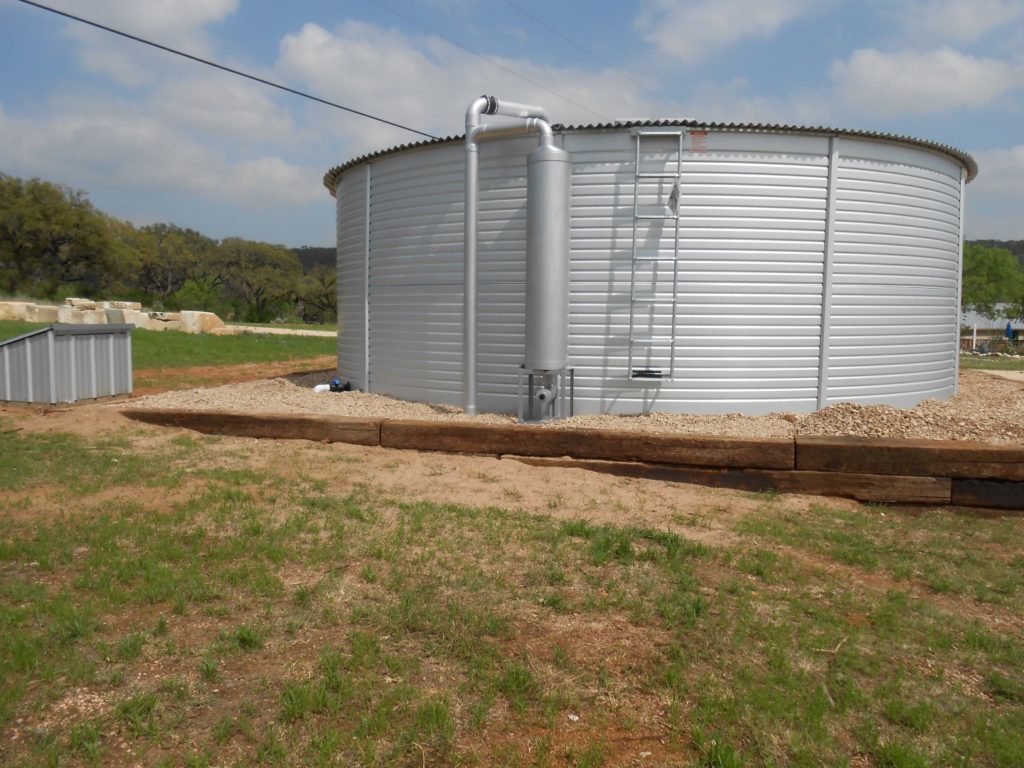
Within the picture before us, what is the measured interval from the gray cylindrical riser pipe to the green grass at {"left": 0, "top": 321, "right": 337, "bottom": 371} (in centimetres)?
1482


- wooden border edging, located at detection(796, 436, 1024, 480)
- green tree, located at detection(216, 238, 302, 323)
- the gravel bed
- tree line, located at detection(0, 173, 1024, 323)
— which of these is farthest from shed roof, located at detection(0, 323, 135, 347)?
green tree, located at detection(216, 238, 302, 323)

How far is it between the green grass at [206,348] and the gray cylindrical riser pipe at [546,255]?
14818mm

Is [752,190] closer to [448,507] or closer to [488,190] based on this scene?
[488,190]

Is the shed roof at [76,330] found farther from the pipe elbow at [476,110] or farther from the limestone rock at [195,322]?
the limestone rock at [195,322]

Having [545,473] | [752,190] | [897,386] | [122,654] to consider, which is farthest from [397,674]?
[897,386]

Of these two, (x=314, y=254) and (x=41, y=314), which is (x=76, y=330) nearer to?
(x=41, y=314)

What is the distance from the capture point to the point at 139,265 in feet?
237

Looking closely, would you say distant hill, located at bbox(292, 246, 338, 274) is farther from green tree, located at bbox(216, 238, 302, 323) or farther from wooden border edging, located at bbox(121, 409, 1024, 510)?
wooden border edging, located at bbox(121, 409, 1024, 510)

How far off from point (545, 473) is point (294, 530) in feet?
10.1

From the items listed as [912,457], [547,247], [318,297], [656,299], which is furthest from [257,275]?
[912,457]

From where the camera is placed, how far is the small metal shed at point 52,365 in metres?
12.8

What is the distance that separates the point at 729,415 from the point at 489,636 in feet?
26.3

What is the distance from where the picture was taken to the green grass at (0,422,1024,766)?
3680mm

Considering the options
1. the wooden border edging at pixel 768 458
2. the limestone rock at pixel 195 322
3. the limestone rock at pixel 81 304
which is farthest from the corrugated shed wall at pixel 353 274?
the limestone rock at pixel 81 304
